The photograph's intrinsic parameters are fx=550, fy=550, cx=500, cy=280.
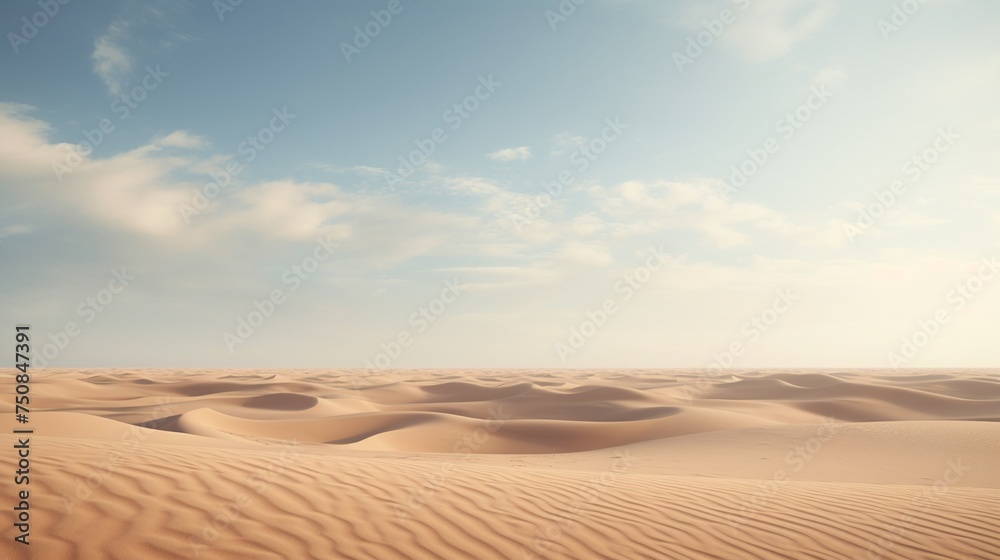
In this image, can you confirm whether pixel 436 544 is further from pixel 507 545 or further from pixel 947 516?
pixel 947 516

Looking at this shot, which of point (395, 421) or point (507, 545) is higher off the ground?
point (507, 545)

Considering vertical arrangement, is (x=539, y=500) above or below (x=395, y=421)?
above

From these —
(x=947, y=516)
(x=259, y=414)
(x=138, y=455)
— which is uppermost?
(x=138, y=455)

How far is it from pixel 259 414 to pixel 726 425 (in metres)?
17.4

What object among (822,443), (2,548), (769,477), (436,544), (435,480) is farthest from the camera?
(822,443)

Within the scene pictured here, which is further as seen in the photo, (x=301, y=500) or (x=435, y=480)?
(x=435, y=480)

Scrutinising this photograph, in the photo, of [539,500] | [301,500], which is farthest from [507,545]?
[301,500]

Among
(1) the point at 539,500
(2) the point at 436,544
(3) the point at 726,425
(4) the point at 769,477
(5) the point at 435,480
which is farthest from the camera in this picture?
(3) the point at 726,425

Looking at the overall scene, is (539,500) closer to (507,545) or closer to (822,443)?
(507,545)

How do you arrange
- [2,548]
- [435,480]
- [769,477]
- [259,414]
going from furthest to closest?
[259,414], [769,477], [435,480], [2,548]

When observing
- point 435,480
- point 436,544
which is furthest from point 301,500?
point 435,480

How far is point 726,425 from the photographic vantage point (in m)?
17.5

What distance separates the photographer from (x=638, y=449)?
1312 centimetres

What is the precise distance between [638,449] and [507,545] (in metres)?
9.73
